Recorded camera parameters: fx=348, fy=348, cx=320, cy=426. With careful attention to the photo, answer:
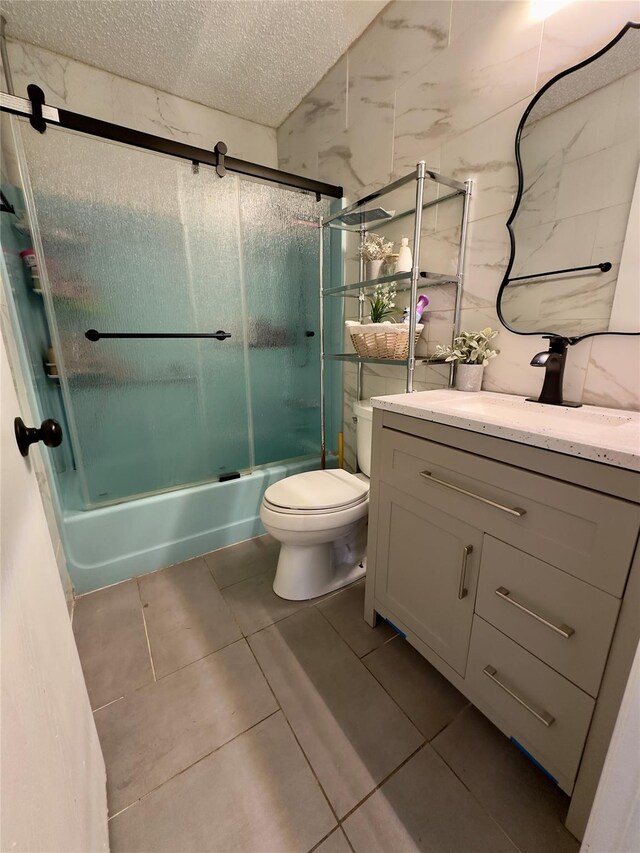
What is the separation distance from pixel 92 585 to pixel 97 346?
1.02 meters

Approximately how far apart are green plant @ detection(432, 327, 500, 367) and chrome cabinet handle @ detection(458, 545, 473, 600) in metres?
0.69

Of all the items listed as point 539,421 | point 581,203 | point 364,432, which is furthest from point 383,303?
point 539,421

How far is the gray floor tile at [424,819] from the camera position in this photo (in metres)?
0.75

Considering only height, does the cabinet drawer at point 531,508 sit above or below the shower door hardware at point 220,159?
below

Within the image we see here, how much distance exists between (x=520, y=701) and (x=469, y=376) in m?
0.94

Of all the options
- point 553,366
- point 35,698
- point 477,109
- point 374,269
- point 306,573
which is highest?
point 477,109

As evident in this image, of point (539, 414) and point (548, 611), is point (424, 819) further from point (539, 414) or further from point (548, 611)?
point (539, 414)

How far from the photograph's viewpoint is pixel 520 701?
80 cm

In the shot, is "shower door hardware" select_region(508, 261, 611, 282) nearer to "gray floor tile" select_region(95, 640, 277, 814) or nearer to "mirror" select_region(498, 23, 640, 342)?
"mirror" select_region(498, 23, 640, 342)

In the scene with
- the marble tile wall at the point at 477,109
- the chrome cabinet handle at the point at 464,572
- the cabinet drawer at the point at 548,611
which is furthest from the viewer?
the marble tile wall at the point at 477,109

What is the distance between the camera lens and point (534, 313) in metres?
1.13

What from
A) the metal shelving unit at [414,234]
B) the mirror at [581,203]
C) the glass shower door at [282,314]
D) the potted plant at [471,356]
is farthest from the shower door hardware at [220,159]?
the potted plant at [471,356]

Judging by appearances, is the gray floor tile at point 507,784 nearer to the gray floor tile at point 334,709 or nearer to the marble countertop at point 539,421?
the gray floor tile at point 334,709

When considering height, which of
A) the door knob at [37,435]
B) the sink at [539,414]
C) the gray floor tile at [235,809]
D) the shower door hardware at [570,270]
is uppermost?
the shower door hardware at [570,270]
